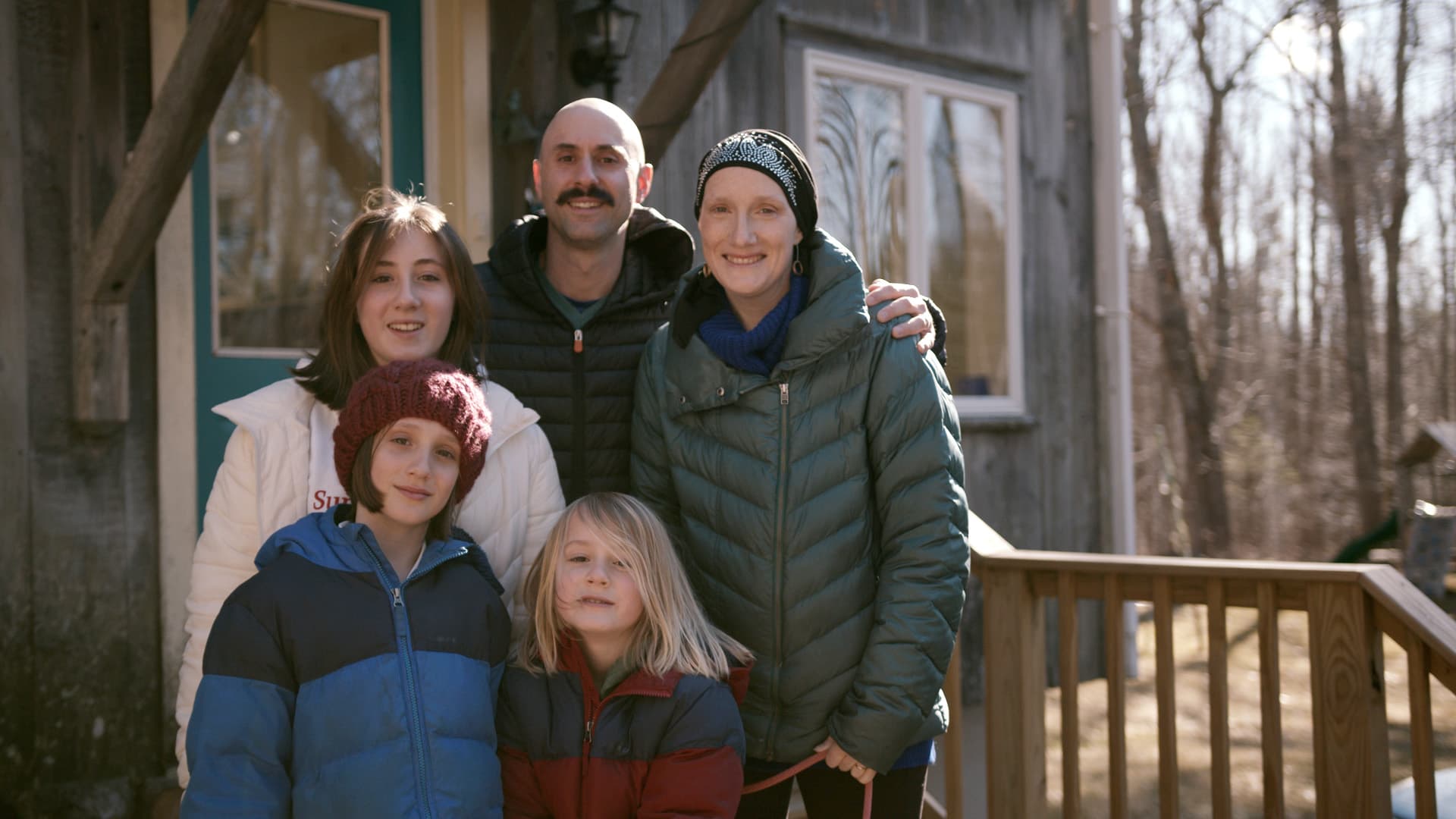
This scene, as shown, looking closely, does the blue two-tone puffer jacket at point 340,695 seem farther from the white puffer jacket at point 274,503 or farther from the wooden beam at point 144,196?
the wooden beam at point 144,196

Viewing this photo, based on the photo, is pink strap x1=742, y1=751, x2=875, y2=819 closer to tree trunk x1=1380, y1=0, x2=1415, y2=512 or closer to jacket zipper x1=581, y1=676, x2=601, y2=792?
jacket zipper x1=581, y1=676, x2=601, y2=792

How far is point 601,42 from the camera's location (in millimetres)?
4168

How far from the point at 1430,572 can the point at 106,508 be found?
10.0 metres

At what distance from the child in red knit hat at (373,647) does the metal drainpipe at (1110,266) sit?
5115 mm

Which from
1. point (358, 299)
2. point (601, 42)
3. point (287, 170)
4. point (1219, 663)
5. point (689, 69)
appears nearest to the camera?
point (358, 299)

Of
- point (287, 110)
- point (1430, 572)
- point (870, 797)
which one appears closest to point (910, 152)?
point (287, 110)

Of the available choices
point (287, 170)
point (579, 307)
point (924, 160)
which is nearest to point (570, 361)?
point (579, 307)

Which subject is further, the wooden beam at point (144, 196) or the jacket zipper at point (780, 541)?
the wooden beam at point (144, 196)

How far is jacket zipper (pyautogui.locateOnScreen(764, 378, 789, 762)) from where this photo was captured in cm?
207

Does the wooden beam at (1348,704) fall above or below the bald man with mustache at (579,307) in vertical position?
below

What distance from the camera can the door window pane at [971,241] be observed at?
19.8 ft

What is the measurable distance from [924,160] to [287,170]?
3050 mm

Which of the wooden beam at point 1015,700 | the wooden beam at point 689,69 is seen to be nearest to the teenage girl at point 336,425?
the wooden beam at point 1015,700

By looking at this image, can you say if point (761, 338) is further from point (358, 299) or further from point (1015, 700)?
point (1015, 700)
